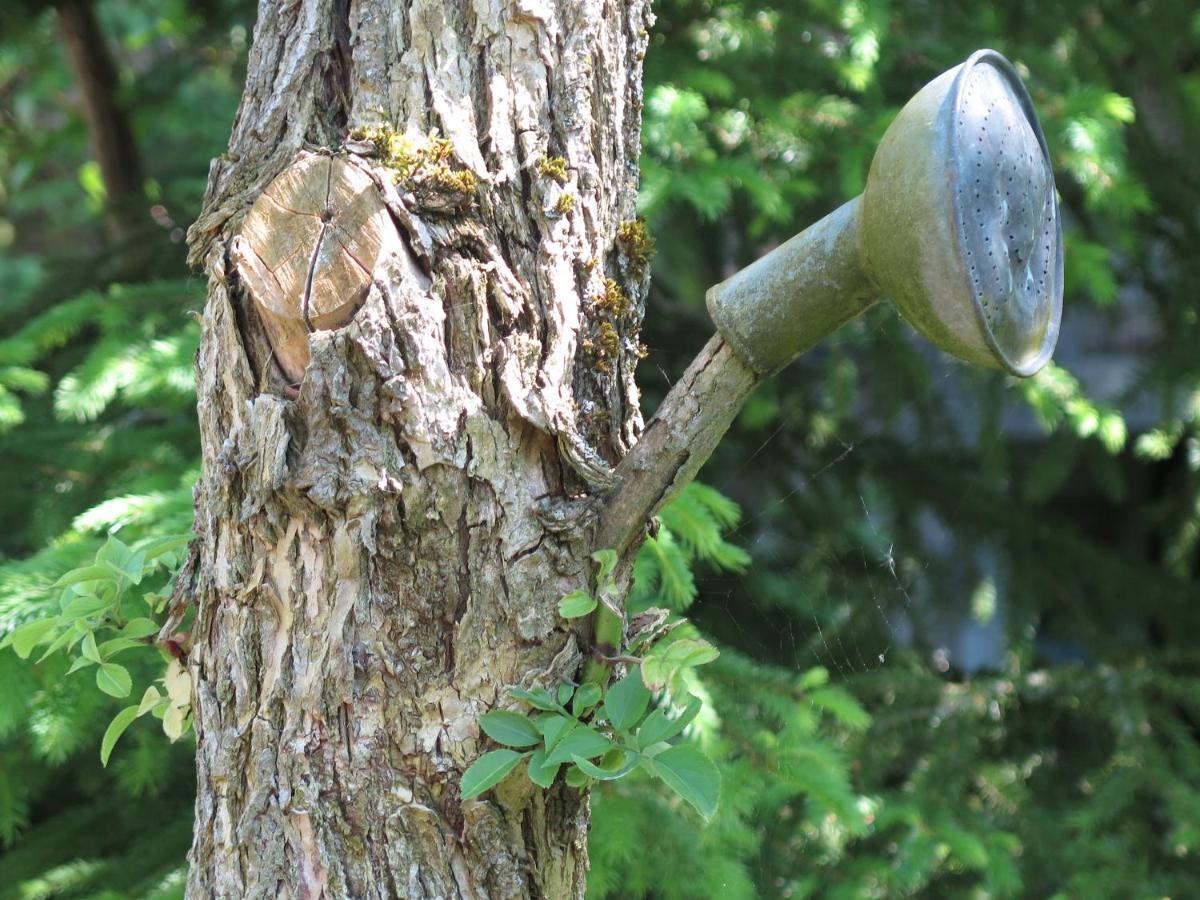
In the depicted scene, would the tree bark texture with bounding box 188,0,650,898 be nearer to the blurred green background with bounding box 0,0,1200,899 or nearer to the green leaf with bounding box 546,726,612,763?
the green leaf with bounding box 546,726,612,763

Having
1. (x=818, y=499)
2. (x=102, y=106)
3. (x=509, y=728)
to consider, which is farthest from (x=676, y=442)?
(x=102, y=106)

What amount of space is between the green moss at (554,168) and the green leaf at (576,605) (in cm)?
45

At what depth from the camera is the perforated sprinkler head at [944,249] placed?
1.01 metres

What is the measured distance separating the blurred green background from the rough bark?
0.01 m

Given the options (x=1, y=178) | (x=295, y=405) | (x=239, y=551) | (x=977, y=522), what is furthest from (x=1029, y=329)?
(x=1, y=178)

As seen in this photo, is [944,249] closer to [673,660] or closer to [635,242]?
[635,242]

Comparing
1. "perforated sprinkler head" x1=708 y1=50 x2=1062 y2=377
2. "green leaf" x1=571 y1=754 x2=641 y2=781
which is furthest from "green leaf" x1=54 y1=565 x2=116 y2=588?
"perforated sprinkler head" x1=708 y1=50 x2=1062 y2=377

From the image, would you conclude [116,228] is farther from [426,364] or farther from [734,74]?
[426,364]

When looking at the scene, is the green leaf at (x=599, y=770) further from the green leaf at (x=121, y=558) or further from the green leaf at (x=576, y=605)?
A: the green leaf at (x=121, y=558)

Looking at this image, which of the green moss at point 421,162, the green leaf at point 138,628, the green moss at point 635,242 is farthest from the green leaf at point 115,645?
the green moss at point 635,242

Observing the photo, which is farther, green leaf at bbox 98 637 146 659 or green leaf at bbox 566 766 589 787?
green leaf at bbox 98 637 146 659

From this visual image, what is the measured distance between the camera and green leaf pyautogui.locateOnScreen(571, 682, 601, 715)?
1110 millimetres

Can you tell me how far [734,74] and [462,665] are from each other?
192 cm

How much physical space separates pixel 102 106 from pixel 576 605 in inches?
113
